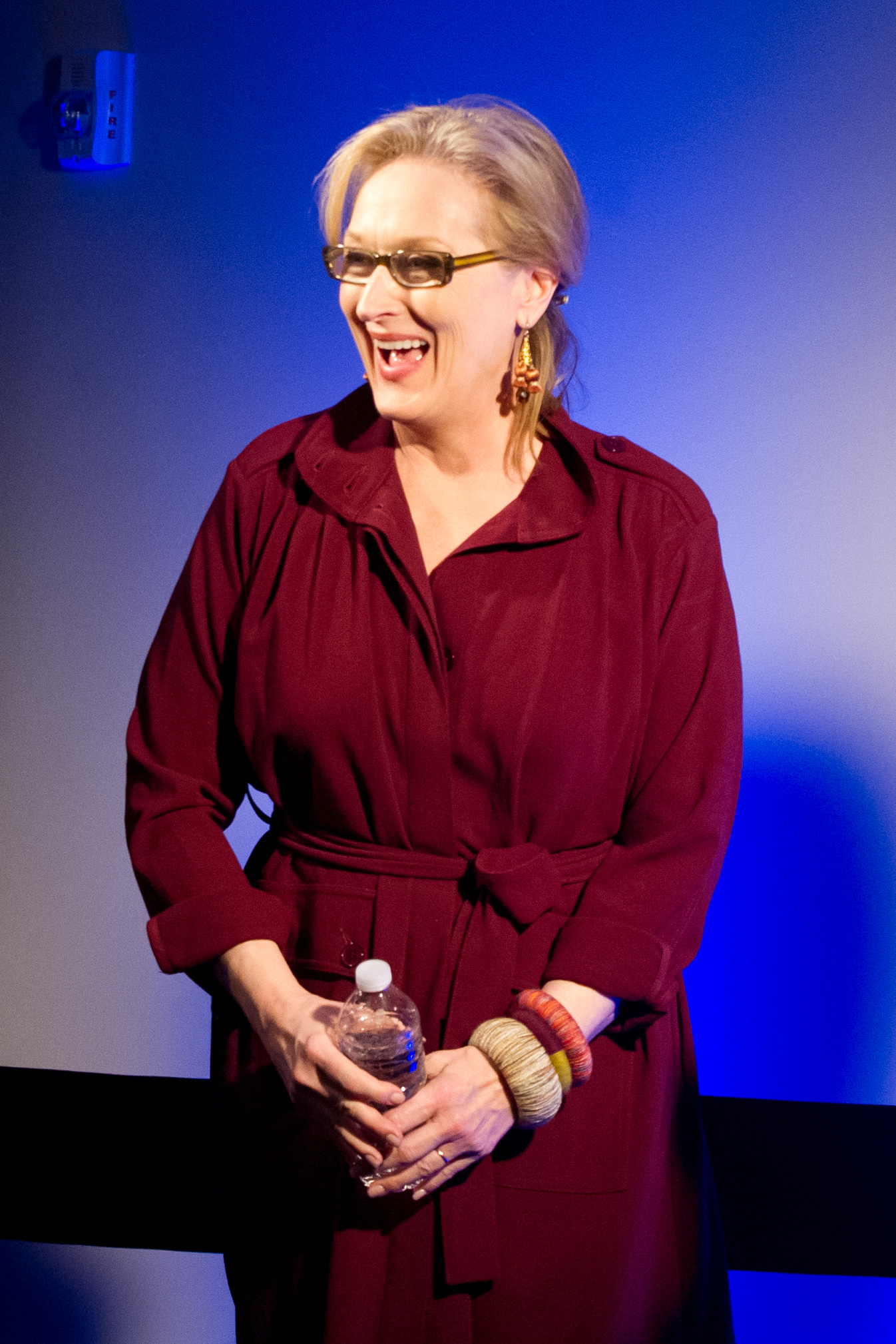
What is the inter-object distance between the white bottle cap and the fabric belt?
16 centimetres

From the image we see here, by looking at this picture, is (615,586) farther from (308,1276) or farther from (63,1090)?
(63,1090)

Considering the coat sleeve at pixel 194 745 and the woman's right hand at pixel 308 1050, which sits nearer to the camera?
the woman's right hand at pixel 308 1050

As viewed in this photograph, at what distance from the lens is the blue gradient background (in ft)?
5.94

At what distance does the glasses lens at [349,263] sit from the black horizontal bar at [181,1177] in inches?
55.5

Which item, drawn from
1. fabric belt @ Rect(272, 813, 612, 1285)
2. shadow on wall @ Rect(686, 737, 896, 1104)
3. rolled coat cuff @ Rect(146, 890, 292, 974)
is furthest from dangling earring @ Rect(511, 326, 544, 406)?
shadow on wall @ Rect(686, 737, 896, 1104)

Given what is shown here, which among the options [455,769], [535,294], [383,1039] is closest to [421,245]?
[535,294]

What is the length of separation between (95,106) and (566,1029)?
165 cm

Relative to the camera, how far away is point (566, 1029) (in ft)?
3.64

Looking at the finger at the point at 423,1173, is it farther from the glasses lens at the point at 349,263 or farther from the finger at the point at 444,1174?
the glasses lens at the point at 349,263

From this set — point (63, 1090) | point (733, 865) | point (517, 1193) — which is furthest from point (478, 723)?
point (63, 1090)

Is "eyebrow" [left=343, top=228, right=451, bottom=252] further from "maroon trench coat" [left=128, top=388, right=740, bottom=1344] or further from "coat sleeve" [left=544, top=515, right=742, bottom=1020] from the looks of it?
"coat sleeve" [left=544, top=515, right=742, bottom=1020]

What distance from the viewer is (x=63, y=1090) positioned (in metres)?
2.18

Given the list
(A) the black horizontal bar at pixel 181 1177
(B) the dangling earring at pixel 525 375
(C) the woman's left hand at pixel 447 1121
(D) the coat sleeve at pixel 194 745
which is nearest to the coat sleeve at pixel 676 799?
(C) the woman's left hand at pixel 447 1121

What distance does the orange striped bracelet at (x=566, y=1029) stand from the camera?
3.64ft
